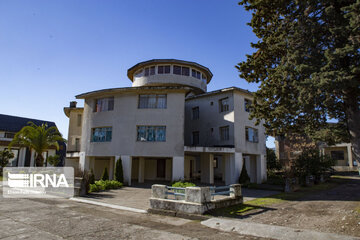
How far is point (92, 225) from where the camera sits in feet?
27.5

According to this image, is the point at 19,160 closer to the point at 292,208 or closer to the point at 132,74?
the point at 132,74

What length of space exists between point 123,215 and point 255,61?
32.7 feet

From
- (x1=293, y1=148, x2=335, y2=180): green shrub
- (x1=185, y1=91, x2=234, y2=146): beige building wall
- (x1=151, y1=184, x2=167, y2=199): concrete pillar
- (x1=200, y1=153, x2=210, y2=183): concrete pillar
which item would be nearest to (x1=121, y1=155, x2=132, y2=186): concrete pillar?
(x1=200, y1=153, x2=210, y2=183): concrete pillar

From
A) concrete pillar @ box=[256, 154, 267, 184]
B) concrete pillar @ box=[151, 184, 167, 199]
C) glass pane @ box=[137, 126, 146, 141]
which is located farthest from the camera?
concrete pillar @ box=[256, 154, 267, 184]

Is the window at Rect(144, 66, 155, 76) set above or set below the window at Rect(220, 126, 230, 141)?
above

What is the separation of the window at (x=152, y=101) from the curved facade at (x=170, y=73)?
436cm

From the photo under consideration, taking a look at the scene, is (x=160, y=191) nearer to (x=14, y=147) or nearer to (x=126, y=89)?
(x=126, y=89)

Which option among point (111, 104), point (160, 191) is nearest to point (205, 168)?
point (111, 104)

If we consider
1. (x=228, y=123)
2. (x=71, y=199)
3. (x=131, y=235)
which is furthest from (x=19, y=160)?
(x=131, y=235)

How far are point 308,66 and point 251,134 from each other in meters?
16.0

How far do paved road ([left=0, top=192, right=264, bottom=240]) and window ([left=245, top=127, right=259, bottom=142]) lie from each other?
16691 mm

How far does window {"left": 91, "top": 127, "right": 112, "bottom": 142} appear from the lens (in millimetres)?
23234

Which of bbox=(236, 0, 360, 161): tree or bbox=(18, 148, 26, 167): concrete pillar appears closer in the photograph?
bbox=(236, 0, 360, 161): tree

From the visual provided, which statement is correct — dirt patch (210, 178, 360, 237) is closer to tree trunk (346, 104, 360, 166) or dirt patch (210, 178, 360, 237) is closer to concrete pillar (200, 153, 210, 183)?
tree trunk (346, 104, 360, 166)
